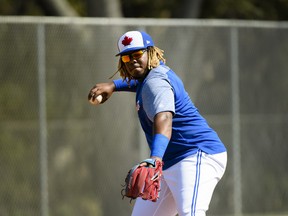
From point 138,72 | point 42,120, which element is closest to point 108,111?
point 42,120

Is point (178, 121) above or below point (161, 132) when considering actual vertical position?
above

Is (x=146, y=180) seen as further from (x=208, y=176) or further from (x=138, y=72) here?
(x=138, y=72)

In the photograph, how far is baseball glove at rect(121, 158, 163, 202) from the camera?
5367mm

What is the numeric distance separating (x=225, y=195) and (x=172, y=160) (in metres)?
4.80

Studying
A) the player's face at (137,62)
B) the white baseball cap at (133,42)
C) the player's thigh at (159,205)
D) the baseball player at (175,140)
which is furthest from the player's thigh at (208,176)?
the white baseball cap at (133,42)

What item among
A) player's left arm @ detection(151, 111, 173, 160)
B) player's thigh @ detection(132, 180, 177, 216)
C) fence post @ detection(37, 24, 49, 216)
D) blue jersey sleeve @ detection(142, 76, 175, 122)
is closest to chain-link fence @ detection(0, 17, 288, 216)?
fence post @ detection(37, 24, 49, 216)

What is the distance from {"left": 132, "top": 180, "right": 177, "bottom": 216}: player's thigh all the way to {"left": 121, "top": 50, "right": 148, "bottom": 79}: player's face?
2.71ft

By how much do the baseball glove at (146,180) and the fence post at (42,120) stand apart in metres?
4.13

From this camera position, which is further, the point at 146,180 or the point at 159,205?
the point at 159,205

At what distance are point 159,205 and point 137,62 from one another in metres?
1.05

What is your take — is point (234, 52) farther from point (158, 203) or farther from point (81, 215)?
point (158, 203)

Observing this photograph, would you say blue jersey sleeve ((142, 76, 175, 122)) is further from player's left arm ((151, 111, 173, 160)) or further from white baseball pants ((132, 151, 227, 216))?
white baseball pants ((132, 151, 227, 216))

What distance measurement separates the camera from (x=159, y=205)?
6105 millimetres

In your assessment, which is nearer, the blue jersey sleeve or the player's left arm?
the player's left arm
